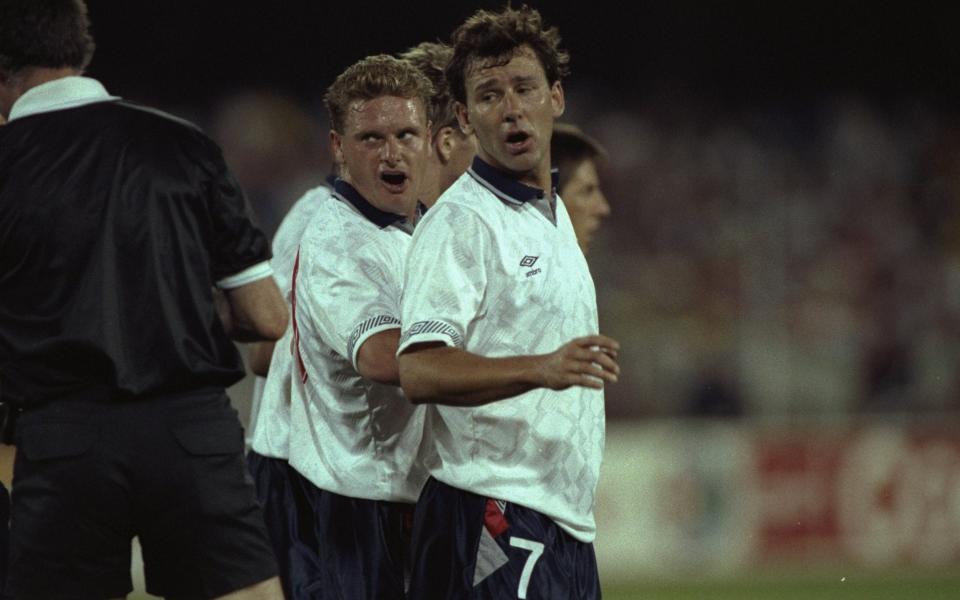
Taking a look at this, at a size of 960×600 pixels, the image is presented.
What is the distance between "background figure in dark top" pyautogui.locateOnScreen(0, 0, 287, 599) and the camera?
4.13 metres

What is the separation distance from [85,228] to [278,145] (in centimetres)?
1068

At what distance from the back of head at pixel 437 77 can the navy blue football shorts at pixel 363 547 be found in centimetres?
148

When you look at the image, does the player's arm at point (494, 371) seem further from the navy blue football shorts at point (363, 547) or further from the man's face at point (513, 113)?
the navy blue football shorts at point (363, 547)

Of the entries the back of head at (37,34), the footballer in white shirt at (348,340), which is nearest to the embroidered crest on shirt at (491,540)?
the footballer in white shirt at (348,340)

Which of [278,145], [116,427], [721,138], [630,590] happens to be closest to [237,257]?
[116,427]

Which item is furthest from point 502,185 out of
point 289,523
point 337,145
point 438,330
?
point 289,523

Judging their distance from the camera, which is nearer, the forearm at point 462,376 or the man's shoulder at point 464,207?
the forearm at point 462,376

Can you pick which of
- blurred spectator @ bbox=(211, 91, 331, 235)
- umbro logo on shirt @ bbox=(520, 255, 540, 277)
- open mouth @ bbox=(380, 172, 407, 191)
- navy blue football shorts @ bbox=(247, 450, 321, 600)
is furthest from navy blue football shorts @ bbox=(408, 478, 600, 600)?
blurred spectator @ bbox=(211, 91, 331, 235)

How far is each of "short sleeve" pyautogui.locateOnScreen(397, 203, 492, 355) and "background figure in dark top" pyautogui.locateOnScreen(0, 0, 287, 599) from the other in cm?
59

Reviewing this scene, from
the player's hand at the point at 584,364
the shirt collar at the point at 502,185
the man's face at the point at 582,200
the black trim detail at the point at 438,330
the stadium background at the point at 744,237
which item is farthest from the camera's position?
the stadium background at the point at 744,237

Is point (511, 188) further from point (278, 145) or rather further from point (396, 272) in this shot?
point (278, 145)

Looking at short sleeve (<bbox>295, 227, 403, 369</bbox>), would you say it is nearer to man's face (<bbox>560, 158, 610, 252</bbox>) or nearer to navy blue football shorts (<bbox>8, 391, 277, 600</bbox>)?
navy blue football shorts (<bbox>8, 391, 277, 600</bbox>)

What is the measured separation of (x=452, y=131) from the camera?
5785 millimetres

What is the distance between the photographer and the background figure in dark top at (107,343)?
4129 millimetres
